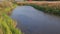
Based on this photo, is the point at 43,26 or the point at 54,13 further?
the point at 54,13

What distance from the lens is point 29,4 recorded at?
14922 millimetres

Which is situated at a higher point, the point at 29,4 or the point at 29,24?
the point at 29,24

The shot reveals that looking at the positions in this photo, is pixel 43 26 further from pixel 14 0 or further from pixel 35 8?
pixel 14 0

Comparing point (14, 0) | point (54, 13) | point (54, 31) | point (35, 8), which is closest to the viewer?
point (54, 31)

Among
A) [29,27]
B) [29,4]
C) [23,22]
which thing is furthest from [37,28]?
[29,4]

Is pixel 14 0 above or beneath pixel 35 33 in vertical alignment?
beneath

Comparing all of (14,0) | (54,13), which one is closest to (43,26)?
(54,13)

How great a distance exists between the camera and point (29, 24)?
877 centimetres

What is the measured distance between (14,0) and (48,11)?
14.3 feet

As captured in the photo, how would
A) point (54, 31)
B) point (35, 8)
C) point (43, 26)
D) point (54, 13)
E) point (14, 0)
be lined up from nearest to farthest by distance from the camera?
1. point (54, 31)
2. point (43, 26)
3. point (54, 13)
4. point (35, 8)
5. point (14, 0)

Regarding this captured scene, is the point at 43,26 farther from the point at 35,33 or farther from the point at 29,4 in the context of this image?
the point at 29,4

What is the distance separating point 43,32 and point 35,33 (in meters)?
0.46

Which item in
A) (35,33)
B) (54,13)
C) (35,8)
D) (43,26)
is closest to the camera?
(35,33)

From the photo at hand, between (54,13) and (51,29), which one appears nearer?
(51,29)
